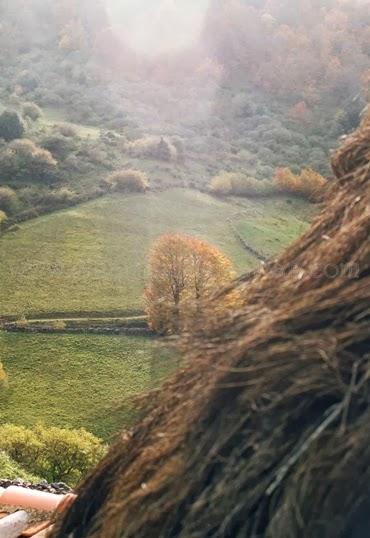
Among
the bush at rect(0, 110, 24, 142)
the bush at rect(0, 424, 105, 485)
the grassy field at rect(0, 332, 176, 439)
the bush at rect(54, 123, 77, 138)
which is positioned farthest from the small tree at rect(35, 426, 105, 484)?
the bush at rect(54, 123, 77, 138)

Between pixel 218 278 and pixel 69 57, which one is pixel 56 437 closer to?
pixel 218 278

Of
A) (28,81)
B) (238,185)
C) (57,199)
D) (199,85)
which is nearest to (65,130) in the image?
(238,185)

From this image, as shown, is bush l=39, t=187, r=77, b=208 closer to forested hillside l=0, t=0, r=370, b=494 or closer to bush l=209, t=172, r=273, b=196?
forested hillside l=0, t=0, r=370, b=494

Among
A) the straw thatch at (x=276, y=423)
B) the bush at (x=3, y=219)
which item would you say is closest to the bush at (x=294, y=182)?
the bush at (x=3, y=219)

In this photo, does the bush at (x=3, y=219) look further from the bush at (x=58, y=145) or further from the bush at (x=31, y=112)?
the bush at (x=31, y=112)

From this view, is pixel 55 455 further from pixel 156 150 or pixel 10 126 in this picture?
pixel 156 150
